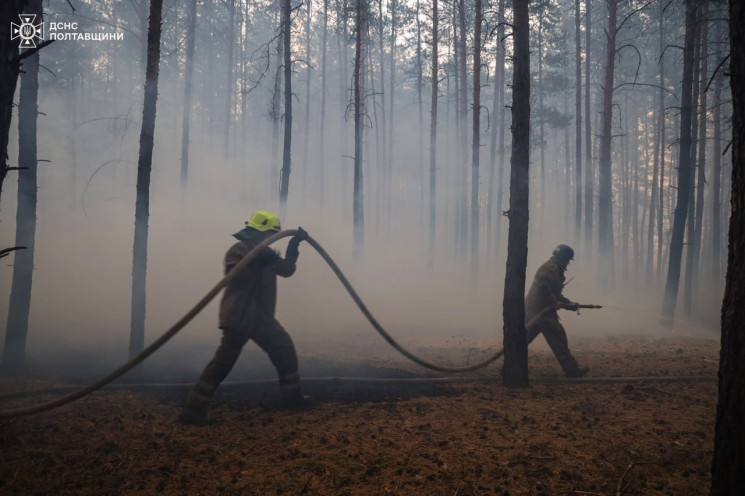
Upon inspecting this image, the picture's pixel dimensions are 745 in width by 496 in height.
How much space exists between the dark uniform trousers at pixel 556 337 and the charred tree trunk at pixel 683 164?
829 centimetres

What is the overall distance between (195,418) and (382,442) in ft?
6.87

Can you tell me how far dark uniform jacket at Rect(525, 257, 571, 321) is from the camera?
779cm

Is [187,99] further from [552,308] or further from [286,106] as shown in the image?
[552,308]

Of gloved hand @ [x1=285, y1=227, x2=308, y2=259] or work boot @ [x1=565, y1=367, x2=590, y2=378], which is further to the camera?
work boot @ [x1=565, y1=367, x2=590, y2=378]

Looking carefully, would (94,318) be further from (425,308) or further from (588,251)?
(588,251)

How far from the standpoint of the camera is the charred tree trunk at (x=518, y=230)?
6625mm

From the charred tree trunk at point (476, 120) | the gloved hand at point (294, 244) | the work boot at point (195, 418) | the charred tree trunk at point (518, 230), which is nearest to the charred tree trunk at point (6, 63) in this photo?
the work boot at point (195, 418)

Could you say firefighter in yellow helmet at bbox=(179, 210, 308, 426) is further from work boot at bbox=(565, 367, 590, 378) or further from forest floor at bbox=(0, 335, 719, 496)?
work boot at bbox=(565, 367, 590, 378)

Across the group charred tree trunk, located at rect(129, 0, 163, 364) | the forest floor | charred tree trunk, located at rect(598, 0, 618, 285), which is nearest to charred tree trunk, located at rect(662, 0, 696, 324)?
charred tree trunk, located at rect(598, 0, 618, 285)

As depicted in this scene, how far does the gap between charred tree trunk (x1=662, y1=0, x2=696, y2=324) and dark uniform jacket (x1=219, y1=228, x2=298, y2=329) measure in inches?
487

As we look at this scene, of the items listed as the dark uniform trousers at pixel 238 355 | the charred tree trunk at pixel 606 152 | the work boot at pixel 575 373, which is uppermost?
the charred tree trunk at pixel 606 152

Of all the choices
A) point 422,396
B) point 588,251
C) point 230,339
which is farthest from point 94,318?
point 588,251

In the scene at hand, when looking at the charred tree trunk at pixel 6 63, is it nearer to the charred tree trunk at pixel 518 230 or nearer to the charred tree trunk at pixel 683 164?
the charred tree trunk at pixel 518 230

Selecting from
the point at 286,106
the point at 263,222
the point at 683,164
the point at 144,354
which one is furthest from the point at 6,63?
the point at 683,164
